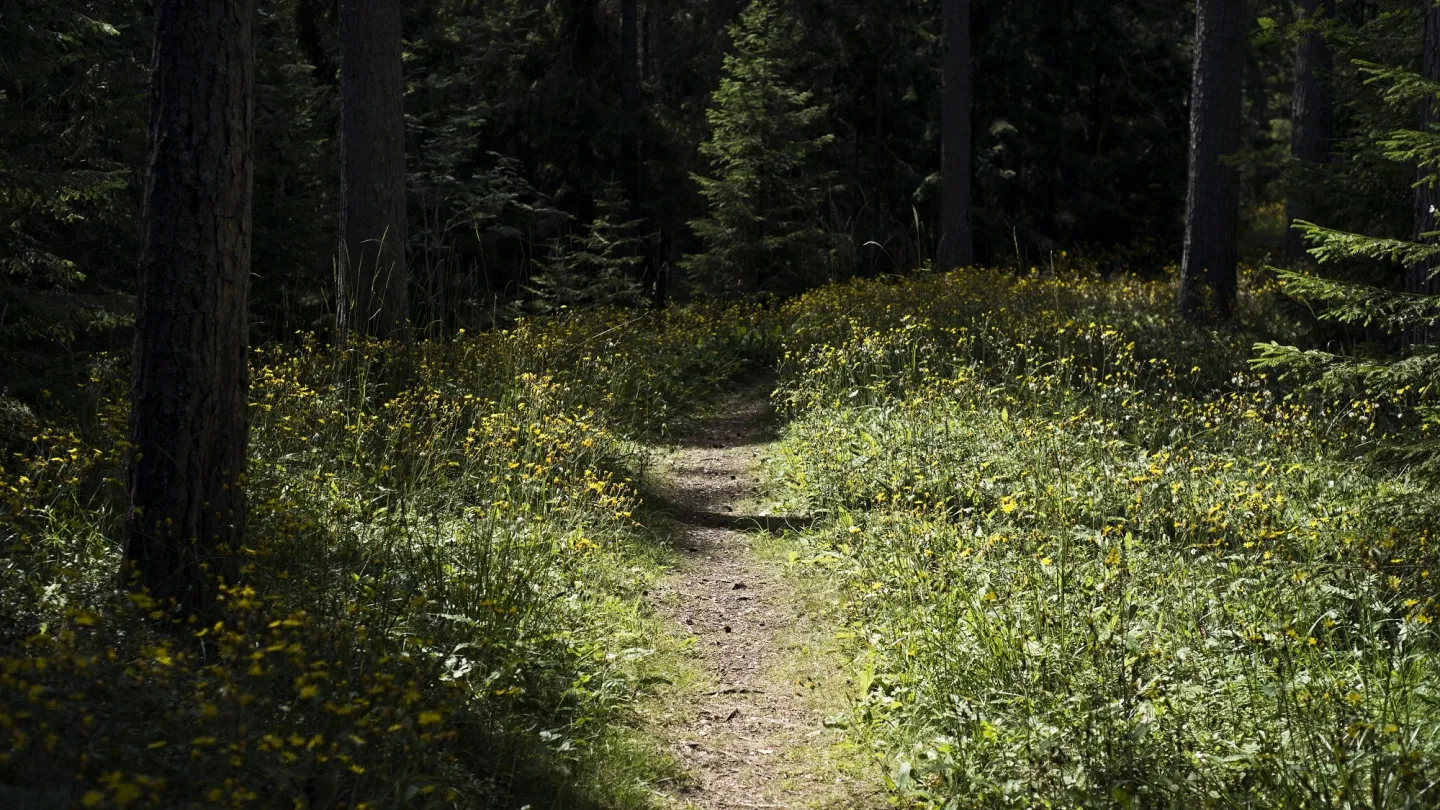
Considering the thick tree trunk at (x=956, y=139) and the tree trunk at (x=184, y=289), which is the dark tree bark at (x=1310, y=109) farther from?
the tree trunk at (x=184, y=289)

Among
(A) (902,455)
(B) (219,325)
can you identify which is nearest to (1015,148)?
(A) (902,455)

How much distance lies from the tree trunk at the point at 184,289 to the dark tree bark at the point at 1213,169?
35.2 feet

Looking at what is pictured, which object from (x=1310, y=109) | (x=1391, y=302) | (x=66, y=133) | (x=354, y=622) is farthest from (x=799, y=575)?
(x=1310, y=109)

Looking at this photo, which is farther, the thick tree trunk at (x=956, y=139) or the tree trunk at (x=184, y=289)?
the thick tree trunk at (x=956, y=139)

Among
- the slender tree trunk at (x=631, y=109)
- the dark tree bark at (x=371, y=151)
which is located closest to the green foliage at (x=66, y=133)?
the dark tree bark at (x=371, y=151)

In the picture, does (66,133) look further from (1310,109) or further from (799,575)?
(1310,109)

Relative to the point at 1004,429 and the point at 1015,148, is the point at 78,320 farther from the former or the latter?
the point at 1015,148

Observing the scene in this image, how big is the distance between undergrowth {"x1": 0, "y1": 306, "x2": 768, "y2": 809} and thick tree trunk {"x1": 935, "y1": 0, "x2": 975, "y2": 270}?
33.9 feet

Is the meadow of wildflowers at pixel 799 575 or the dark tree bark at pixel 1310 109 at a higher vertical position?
the dark tree bark at pixel 1310 109

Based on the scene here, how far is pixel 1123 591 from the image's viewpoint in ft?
13.9

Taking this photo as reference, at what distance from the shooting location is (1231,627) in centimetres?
443

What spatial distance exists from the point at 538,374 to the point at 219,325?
4540 mm

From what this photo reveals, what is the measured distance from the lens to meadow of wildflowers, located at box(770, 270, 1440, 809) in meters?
3.57

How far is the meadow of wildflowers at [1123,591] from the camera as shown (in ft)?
11.7
